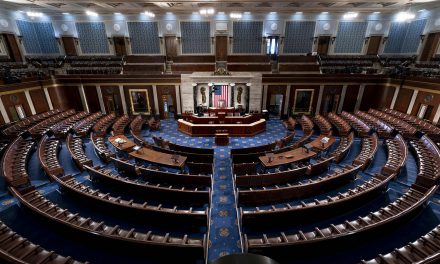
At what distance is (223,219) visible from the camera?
5215mm

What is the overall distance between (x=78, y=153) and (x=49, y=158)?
93 centimetres

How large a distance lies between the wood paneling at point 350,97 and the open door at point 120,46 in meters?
17.8

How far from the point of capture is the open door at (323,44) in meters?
16.3

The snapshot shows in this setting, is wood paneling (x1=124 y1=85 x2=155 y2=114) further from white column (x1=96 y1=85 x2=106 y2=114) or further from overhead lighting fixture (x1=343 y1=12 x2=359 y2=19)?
overhead lighting fixture (x1=343 y1=12 x2=359 y2=19)

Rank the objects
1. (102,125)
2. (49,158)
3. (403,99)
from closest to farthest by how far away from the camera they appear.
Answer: (49,158), (102,125), (403,99)

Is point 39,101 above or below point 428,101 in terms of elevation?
below

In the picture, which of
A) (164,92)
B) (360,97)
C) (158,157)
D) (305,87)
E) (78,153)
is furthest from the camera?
(164,92)

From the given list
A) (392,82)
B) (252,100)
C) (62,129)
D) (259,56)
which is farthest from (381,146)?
(62,129)

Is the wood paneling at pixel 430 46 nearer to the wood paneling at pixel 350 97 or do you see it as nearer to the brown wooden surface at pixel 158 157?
the wood paneling at pixel 350 97

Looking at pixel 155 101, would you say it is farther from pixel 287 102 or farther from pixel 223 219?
pixel 223 219

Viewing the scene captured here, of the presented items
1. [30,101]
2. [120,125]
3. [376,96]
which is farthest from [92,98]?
[376,96]

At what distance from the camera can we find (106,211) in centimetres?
521

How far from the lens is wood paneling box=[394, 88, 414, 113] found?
39.3ft

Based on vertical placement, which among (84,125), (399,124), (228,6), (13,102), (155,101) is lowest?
(84,125)
